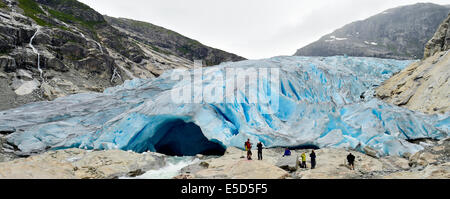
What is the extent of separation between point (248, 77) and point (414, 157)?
8.97 meters

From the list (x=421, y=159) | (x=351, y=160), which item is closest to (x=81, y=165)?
(x=351, y=160)

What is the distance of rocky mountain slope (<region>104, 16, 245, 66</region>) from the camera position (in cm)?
8581

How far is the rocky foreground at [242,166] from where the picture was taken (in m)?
7.09

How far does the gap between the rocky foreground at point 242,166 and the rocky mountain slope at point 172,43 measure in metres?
74.2

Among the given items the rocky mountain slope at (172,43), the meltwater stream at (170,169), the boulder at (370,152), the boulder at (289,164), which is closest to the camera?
the boulder at (289,164)

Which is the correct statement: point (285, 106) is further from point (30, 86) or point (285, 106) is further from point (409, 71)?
point (30, 86)

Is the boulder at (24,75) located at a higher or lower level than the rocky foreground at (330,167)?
higher

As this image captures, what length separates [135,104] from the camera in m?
17.1

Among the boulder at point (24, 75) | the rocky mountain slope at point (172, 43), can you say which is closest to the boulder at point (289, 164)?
the boulder at point (24, 75)

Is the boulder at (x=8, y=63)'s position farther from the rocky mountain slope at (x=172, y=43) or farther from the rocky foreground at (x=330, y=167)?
the rocky mountain slope at (x=172, y=43)
